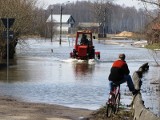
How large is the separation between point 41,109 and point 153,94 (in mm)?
6577

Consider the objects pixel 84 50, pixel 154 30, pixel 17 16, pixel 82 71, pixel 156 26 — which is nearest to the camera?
pixel 156 26

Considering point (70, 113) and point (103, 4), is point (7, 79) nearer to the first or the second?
point (70, 113)

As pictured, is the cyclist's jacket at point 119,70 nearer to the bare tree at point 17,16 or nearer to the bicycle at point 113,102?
Result: the bicycle at point 113,102

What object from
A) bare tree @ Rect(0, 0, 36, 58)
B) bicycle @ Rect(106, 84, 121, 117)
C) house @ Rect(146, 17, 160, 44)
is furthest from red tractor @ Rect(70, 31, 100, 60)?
bicycle @ Rect(106, 84, 121, 117)

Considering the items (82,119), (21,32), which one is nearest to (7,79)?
(82,119)

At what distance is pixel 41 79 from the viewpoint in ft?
79.8

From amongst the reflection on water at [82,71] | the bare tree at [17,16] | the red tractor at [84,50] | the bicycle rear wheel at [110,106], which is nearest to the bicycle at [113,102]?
the bicycle rear wheel at [110,106]

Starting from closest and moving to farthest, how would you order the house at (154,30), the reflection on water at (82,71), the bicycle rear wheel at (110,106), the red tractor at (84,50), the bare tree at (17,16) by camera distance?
the bicycle rear wheel at (110,106) → the house at (154,30) → the reflection on water at (82,71) → the bare tree at (17,16) → the red tractor at (84,50)

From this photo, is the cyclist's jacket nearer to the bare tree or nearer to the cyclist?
the cyclist

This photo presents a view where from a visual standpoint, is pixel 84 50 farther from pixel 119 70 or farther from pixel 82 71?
pixel 119 70

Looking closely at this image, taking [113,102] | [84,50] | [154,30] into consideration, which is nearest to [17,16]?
[84,50]

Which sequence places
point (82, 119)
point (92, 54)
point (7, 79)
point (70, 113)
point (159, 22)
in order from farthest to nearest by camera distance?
point (92, 54)
point (7, 79)
point (159, 22)
point (70, 113)
point (82, 119)

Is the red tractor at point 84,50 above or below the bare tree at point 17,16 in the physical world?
below

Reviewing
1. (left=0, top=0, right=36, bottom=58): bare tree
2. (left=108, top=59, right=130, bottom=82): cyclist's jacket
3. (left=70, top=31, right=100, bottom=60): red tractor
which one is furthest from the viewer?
(left=70, top=31, right=100, bottom=60): red tractor
